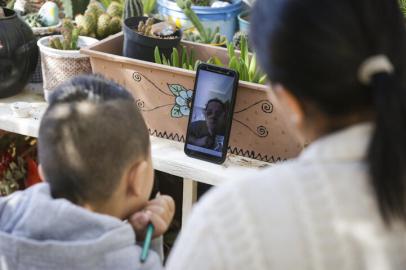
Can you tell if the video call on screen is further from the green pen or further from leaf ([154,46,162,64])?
the green pen

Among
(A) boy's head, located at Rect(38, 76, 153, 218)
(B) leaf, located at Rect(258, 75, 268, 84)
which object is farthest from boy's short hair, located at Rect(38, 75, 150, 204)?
(B) leaf, located at Rect(258, 75, 268, 84)

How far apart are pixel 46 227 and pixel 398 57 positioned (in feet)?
1.75

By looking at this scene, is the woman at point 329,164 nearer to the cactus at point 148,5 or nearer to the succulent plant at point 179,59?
the succulent plant at point 179,59

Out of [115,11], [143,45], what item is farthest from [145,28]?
[115,11]

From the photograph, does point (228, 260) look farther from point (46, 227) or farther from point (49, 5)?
point (49, 5)

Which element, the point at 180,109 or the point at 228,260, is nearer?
the point at 228,260

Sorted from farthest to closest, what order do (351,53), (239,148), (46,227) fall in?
1. (239,148)
2. (46,227)
3. (351,53)

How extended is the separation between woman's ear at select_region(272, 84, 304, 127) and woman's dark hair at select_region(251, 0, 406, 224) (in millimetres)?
22

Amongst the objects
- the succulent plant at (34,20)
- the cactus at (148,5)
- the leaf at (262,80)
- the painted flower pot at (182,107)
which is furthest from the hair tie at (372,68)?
the cactus at (148,5)

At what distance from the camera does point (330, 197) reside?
0.69m

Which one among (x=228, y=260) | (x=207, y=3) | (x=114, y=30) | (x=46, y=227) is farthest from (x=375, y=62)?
(x=207, y=3)

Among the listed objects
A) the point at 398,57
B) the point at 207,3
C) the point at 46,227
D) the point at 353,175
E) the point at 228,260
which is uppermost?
the point at 398,57

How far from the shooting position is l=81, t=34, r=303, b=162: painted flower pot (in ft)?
4.98

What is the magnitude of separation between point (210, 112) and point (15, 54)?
639 millimetres
